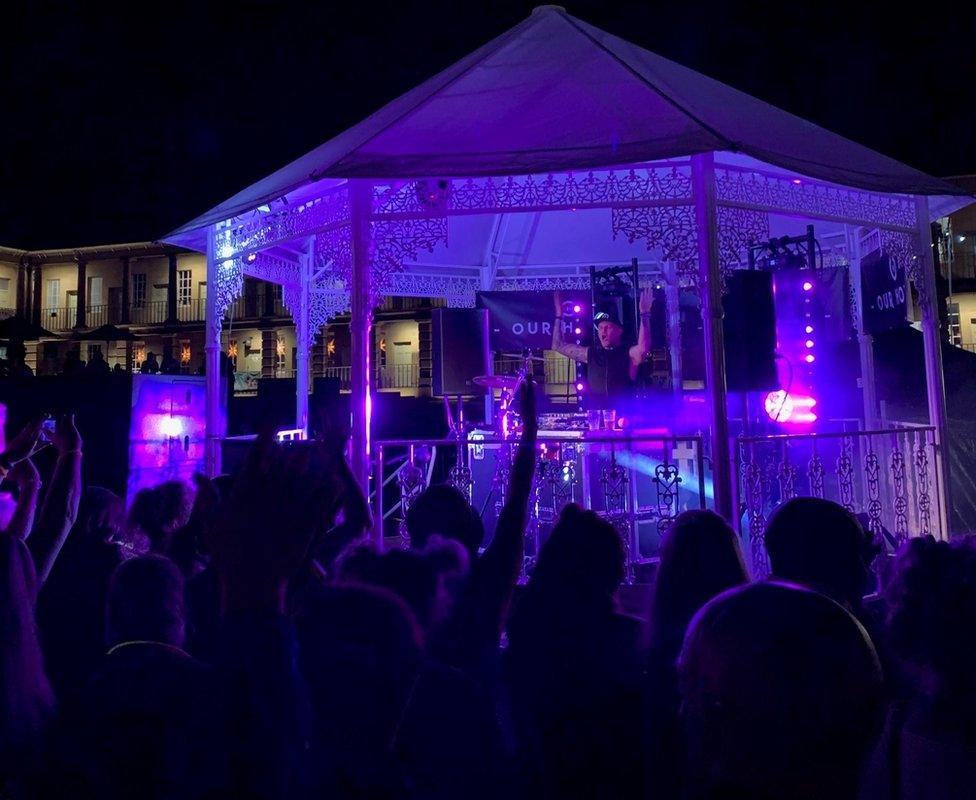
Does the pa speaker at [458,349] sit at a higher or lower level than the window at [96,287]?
lower

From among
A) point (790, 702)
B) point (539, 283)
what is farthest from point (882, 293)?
point (790, 702)

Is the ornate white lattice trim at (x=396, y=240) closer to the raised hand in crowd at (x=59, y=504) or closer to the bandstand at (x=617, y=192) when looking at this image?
the bandstand at (x=617, y=192)

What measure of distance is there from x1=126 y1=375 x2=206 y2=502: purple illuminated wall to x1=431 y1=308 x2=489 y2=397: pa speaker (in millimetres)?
3410

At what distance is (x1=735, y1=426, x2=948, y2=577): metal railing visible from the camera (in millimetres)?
6344

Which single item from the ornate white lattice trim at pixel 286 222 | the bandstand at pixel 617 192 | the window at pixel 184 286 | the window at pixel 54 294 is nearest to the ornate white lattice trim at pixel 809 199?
the bandstand at pixel 617 192

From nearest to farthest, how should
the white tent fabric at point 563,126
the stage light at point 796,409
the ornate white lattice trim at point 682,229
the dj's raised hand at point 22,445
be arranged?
the dj's raised hand at point 22,445 < the white tent fabric at point 563,126 < the ornate white lattice trim at point 682,229 < the stage light at point 796,409

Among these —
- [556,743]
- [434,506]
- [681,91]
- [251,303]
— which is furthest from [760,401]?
[251,303]

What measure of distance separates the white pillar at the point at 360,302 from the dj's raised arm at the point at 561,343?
4.97 m

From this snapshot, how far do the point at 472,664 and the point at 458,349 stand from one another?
7.90 m

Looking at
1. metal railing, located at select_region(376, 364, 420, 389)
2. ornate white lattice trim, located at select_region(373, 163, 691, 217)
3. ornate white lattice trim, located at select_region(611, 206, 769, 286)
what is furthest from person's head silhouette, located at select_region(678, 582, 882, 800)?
metal railing, located at select_region(376, 364, 420, 389)

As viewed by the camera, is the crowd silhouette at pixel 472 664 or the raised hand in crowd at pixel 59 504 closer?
the crowd silhouette at pixel 472 664

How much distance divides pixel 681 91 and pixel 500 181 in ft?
6.39

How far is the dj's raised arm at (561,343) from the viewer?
11258 mm

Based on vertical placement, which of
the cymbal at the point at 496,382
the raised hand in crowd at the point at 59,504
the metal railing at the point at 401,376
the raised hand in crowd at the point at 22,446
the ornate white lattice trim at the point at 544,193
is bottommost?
the raised hand in crowd at the point at 59,504
